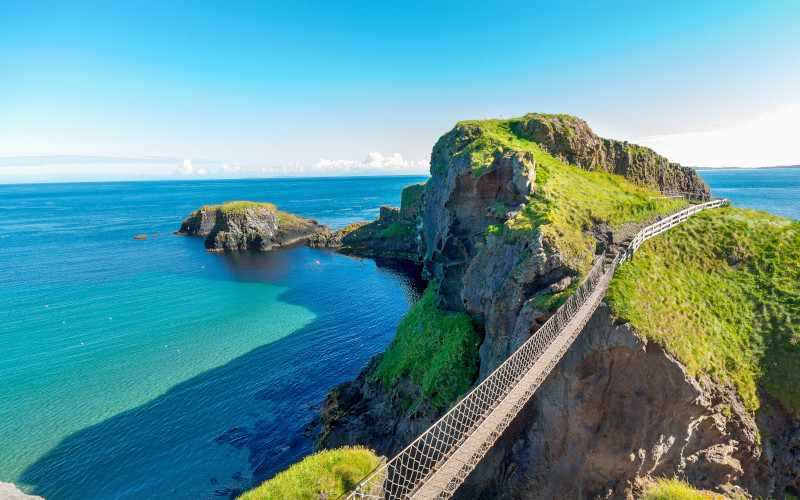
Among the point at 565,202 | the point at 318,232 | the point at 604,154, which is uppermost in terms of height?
the point at 604,154

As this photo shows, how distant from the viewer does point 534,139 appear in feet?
110

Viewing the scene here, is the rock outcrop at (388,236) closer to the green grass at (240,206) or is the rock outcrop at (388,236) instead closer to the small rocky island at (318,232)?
the small rocky island at (318,232)

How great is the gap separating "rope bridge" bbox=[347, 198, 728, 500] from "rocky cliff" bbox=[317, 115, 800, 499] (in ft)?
5.48

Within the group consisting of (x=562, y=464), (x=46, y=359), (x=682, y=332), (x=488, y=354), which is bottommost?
(x=46, y=359)

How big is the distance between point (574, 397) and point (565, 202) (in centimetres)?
1276

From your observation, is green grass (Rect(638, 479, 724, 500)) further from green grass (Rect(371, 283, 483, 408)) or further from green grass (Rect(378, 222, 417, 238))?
green grass (Rect(378, 222, 417, 238))

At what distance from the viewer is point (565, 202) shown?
76.7ft

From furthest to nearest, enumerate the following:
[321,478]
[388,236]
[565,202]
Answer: [388,236]
[565,202]
[321,478]

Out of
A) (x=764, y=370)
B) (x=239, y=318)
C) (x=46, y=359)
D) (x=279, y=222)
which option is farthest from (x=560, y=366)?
(x=279, y=222)

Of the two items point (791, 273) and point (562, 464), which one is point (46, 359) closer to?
point (562, 464)

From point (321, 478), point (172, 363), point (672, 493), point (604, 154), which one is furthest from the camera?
point (604, 154)

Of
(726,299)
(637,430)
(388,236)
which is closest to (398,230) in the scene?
(388,236)

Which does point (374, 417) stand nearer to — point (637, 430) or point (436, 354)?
point (436, 354)

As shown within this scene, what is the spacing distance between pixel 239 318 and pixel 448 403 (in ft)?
105
